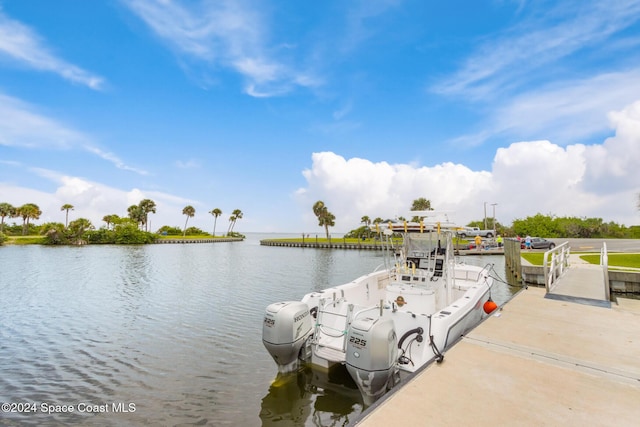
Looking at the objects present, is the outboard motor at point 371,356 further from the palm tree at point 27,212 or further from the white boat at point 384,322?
the palm tree at point 27,212

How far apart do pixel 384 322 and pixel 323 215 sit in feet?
213

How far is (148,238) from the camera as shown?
70062 mm

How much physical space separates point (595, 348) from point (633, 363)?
639 millimetres

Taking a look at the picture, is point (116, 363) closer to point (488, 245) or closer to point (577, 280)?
point (577, 280)

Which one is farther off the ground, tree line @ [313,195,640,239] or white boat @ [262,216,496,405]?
tree line @ [313,195,640,239]

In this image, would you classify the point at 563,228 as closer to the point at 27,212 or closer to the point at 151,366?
the point at 151,366

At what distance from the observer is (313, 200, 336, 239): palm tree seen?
227 feet

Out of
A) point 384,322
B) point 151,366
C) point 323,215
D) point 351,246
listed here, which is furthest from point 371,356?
point 323,215

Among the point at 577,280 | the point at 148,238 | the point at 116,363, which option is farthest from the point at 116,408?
the point at 148,238

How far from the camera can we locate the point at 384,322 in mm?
4934

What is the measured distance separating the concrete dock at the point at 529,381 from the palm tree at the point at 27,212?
→ 10420 cm

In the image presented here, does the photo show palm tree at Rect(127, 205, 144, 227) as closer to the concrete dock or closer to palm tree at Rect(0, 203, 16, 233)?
palm tree at Rect(0, 203, 16, 233)

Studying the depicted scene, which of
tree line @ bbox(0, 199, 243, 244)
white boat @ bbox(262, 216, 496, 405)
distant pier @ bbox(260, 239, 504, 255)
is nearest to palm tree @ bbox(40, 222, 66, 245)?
tree line @ bbox(0, 199, 243, 244)

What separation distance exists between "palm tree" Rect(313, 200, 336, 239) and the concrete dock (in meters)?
61.9
